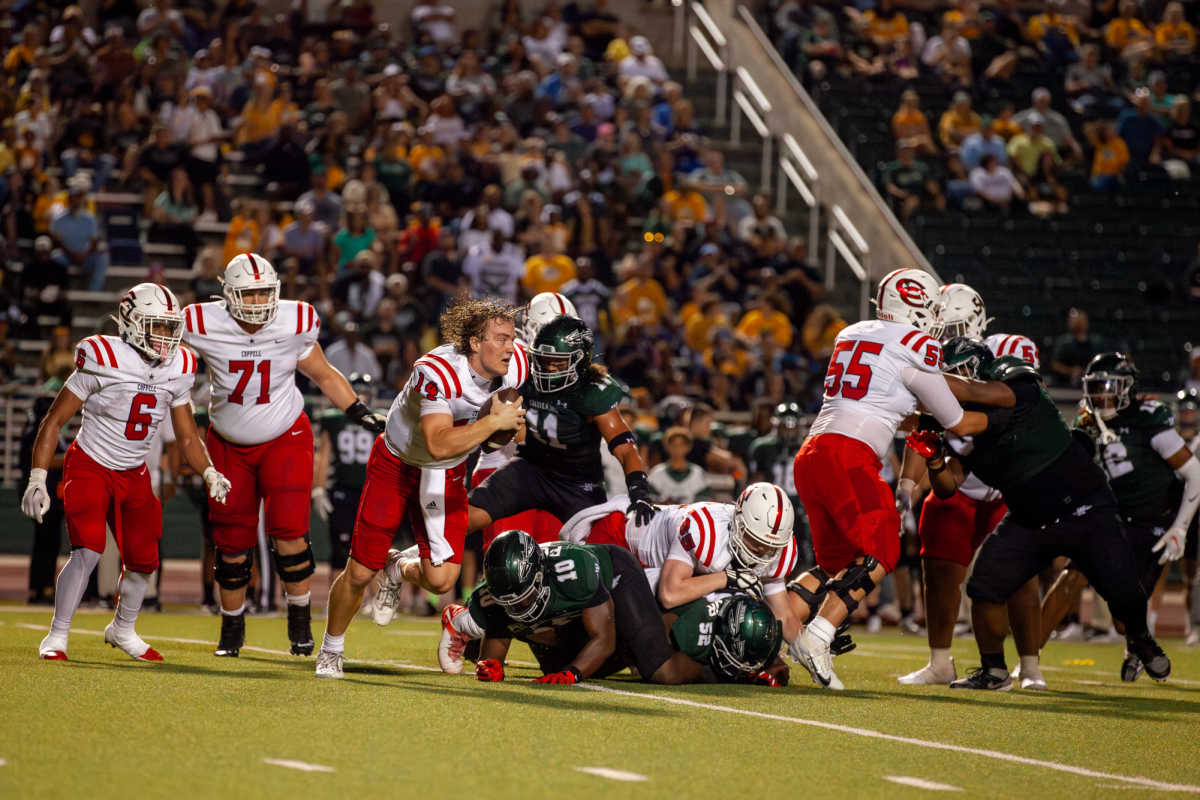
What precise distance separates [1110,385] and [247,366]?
4.76 meters

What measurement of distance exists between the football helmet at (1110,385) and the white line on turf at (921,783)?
426 centimetres

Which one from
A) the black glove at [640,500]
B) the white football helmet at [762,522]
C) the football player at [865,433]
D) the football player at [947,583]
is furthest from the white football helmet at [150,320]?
the football player at [947,583]

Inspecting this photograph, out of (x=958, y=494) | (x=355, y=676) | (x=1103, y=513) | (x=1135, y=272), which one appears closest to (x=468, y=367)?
(x=355, y=676)

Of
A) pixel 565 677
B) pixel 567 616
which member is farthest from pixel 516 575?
pixel 565 677

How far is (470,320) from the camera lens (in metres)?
6.68

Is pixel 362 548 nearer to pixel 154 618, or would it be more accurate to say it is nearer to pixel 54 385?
pixel 154 618

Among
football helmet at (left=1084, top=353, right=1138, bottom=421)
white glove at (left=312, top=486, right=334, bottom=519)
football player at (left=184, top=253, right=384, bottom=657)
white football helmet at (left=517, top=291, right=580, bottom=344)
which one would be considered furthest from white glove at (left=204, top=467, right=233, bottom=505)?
football helmet at (left=1084, top=353, right=1138, bottom=421)

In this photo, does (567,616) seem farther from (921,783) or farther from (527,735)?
(921,783)

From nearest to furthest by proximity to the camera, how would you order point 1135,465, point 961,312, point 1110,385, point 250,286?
point 250,286
point 961,312
point 1110,385
point 1135,465

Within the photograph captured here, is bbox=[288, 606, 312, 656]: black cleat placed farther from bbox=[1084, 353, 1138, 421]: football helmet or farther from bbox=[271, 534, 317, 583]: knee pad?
bbox=[1084, 353, 1138, 421]: football helmet

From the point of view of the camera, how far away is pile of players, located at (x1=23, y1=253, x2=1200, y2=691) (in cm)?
645

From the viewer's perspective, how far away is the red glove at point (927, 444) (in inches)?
268

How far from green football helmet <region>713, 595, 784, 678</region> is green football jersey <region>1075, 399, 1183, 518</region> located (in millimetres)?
2853

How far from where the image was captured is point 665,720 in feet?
17.5
